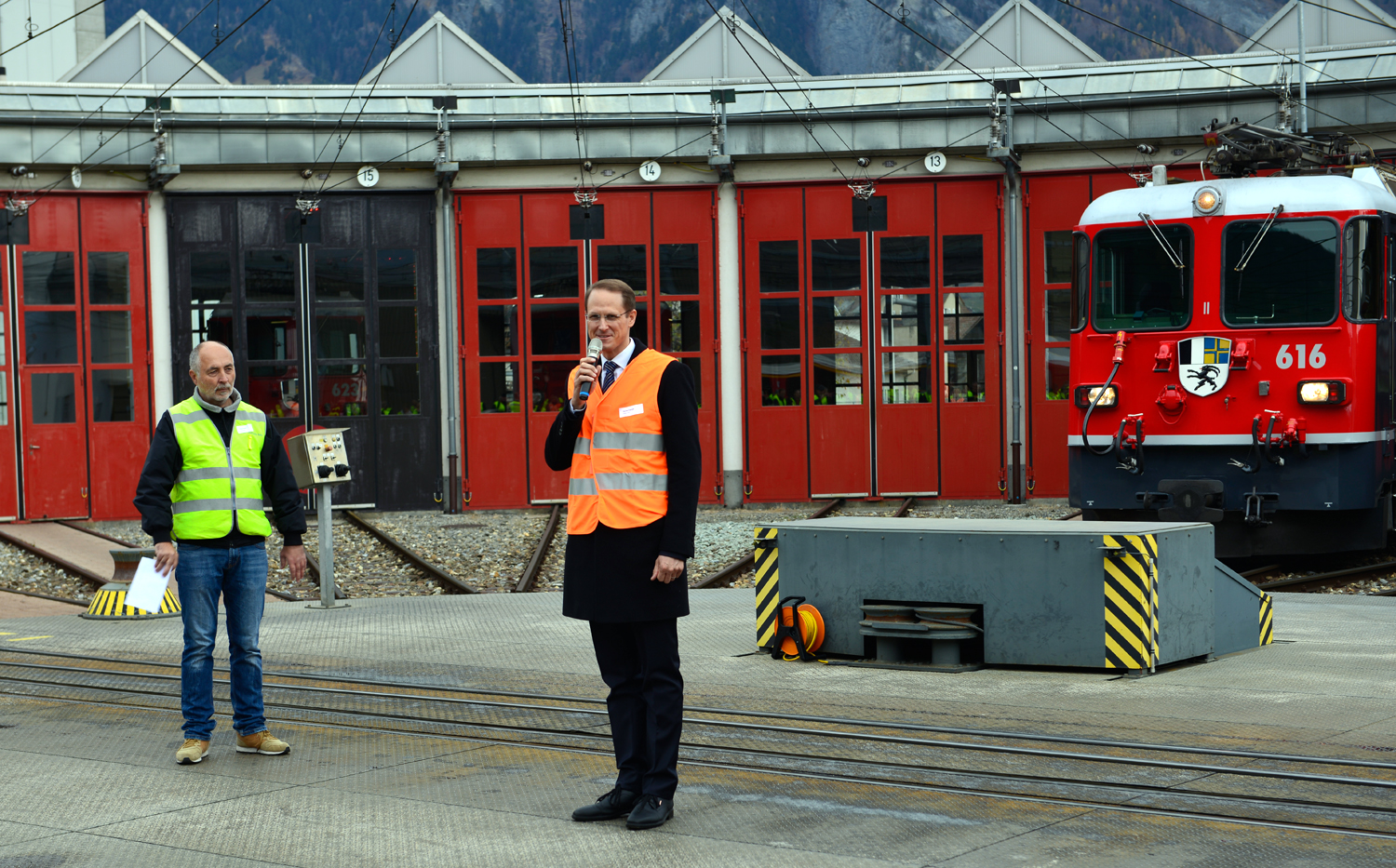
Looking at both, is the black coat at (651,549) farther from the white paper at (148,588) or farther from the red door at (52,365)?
the red door at (52,365)

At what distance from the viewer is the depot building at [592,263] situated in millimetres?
20438

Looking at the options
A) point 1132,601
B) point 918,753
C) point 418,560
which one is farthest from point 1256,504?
point 418,560

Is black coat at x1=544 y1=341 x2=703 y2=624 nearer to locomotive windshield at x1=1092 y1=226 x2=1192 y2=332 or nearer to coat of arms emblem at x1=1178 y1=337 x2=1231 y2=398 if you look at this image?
coat of arms emblem at x1=1178 y1=337 x2=1231 y2=398

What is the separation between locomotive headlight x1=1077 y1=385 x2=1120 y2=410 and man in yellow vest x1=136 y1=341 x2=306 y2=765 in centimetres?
878

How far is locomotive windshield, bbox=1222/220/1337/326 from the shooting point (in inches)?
512

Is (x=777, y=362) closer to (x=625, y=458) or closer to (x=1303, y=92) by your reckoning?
(x=1303, y=92)

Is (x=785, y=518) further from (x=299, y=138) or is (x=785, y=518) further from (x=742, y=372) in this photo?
(x=299, y=138)

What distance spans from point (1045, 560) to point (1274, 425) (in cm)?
523

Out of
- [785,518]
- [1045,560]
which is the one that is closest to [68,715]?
[1045,560]

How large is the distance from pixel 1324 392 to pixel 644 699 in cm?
929

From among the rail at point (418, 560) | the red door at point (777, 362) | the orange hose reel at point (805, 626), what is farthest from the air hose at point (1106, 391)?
the red door at point (777, 362)

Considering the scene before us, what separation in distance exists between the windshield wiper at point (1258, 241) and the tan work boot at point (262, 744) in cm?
996

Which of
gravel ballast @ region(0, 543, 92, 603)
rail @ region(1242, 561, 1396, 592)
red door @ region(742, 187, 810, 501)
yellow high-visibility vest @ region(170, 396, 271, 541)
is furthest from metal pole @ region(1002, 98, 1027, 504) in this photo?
yellow high-visibility vest @ region(170, 396, 271, 541)

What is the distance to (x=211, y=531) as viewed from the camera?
670cm
